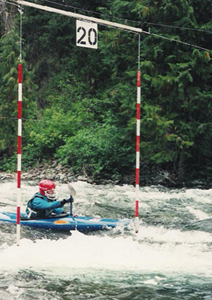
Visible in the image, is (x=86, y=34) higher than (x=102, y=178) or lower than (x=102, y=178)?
higher

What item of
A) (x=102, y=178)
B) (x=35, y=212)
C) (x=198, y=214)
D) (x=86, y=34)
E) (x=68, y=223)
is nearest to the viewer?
(x=86, y=34)

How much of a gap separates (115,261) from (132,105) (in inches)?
316

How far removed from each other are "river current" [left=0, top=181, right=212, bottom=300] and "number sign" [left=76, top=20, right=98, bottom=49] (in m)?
2.53

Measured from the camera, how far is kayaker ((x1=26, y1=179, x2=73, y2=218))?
22.5 ft

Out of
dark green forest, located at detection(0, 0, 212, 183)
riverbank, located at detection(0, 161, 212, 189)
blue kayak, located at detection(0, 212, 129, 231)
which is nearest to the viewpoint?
blue kayak, located at detection(0, 212, 129, 231)

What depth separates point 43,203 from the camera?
6859mm

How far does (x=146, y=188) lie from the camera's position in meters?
12.1

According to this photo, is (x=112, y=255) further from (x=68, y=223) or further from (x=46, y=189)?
(x=46, y=189)

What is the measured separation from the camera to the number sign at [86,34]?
5957 mm

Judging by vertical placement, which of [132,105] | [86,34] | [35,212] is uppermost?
[86,34]

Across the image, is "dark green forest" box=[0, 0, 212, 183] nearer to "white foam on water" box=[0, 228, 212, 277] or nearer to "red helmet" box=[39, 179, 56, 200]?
"red helmet" box=[39, 179, 56, 200]

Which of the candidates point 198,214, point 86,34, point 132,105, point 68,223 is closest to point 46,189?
point 68,223

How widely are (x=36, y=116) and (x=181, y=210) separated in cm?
1070

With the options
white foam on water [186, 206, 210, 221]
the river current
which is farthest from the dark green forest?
the river current
